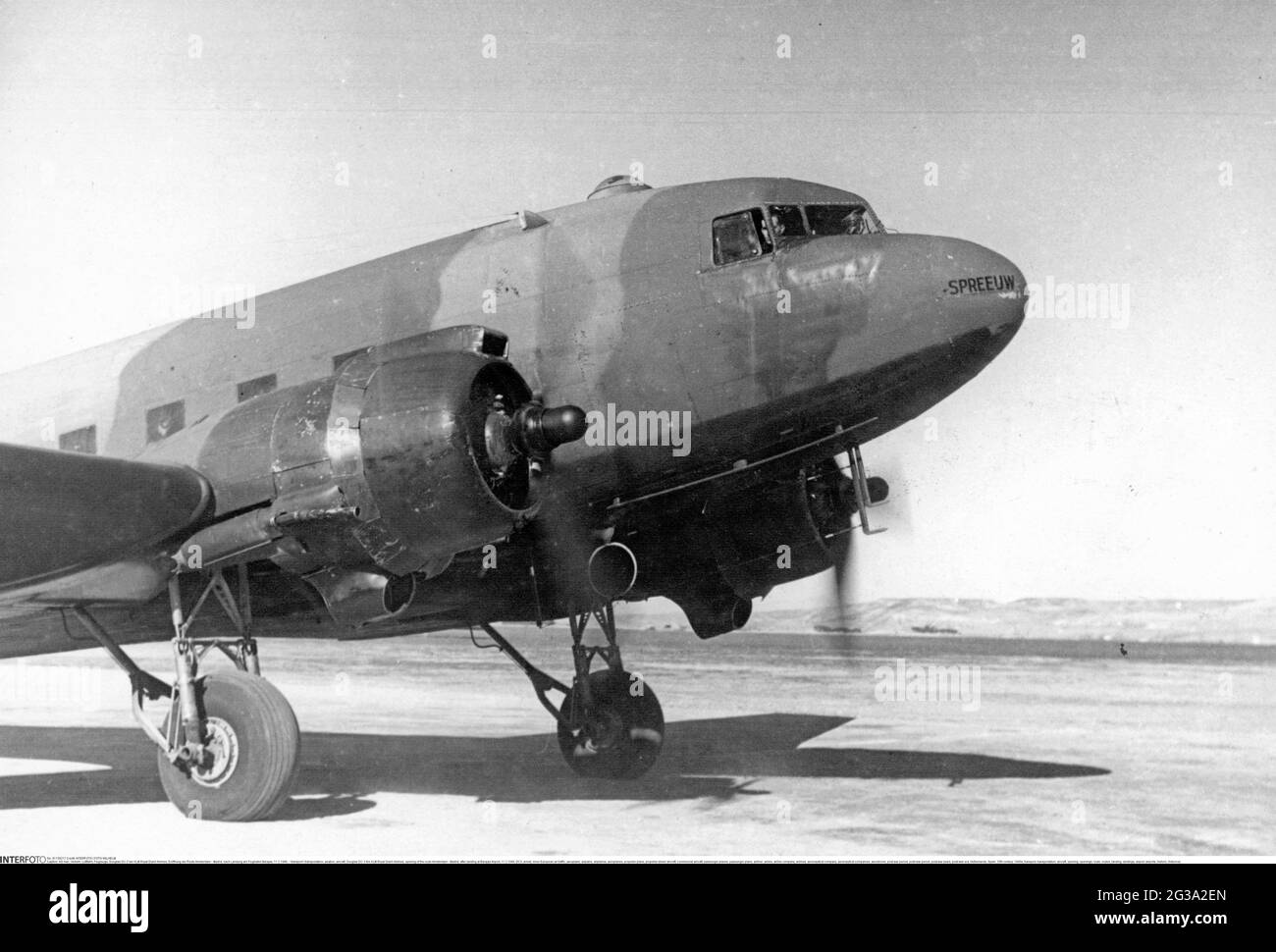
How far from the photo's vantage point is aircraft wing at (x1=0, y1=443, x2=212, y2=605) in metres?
8.20

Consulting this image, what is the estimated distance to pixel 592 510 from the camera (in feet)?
32.5

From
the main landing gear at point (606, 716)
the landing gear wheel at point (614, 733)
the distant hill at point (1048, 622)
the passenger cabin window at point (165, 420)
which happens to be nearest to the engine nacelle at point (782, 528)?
the main landing gear at point (606, 716)

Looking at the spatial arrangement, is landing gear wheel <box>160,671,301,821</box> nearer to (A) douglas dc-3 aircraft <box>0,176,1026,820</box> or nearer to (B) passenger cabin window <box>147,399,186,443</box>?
(A) douglas dc-3 aircraft <box>0,176,1026,820</box>

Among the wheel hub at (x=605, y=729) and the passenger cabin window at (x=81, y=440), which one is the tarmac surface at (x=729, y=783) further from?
the passenger cabin window at (x=81, y=440)

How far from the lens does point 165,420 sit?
36.4 ft

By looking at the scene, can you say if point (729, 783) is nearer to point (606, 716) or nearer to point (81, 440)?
point (606, 716)

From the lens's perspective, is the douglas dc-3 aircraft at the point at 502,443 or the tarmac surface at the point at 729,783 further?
the tarmac surface at the point at 729,783

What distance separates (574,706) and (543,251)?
4.53 m

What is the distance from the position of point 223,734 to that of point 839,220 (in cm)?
593

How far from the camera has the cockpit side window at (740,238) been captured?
9.08 meters

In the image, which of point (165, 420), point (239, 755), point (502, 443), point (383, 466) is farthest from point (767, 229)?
point (165, 420)

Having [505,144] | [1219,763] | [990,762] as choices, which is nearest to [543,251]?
A: [505,144]

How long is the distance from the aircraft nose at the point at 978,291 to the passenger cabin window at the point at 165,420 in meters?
6.61
